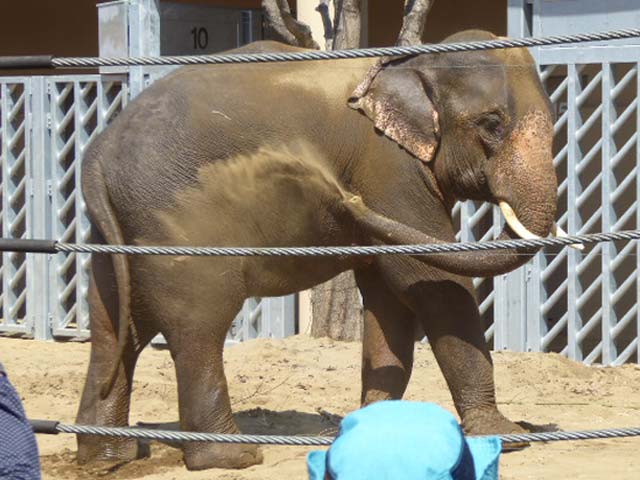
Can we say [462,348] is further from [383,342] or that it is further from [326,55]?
[326,55]

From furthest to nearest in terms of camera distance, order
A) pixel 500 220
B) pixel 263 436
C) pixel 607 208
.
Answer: pixel 500 220 < pixel 607 208 < pixel 263 436

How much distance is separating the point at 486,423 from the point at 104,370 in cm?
155

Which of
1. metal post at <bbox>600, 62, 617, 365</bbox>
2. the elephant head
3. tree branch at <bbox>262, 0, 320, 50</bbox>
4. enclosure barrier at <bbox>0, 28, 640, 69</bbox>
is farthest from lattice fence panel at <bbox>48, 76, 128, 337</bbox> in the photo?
enclosure barrier at <bbox>0, 28, 640, 69</bbox>

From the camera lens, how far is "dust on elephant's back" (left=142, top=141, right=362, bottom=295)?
568cm

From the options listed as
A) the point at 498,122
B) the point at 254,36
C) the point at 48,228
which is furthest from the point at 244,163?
the point at 254,36

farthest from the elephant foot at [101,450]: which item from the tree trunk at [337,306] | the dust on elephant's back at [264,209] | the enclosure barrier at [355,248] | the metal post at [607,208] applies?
the metal post at [607,208]

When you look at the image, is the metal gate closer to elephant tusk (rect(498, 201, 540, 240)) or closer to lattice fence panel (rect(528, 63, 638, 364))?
lattice fence panel (rect(528, 63, 638, 364))

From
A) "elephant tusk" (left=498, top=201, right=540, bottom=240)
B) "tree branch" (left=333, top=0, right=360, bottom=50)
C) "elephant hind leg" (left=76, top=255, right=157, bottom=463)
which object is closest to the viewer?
"elephant tusk" (left=498, top=201, right=540, bottom=240)

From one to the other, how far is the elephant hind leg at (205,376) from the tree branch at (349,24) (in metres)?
3.10

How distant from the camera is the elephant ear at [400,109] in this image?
19.1ft

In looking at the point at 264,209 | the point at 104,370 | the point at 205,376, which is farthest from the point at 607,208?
the point at 104,370

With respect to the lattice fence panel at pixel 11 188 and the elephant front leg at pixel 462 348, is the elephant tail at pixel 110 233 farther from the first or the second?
the lattice fence panel at pixel 11 188

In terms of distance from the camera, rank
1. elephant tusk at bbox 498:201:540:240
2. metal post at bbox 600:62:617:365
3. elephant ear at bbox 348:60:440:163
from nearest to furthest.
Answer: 1. elephant tusk at bbox 498:201:540:240
2. elephant ear at bbox 348:60:440:163
3. metal post at bbox 600:62:617:365

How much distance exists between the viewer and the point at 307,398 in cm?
740
